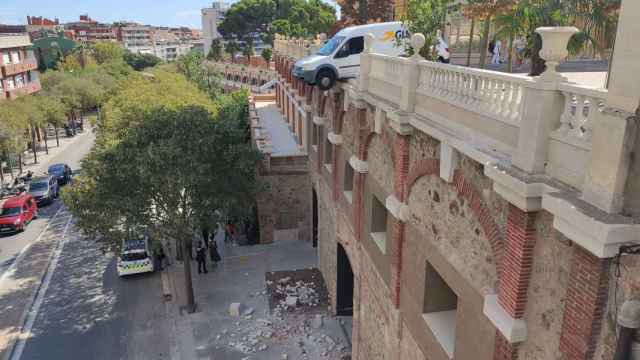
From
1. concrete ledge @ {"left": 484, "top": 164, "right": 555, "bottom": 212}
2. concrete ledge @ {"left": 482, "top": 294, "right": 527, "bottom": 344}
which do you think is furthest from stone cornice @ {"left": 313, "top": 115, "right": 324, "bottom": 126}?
concrete ledge @ {"left": 484, "top": 164, "right": 555, "bottom": 212}

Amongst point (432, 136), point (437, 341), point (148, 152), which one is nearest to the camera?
point (432, 136)

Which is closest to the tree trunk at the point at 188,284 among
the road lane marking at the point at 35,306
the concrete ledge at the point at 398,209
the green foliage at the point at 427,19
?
the road lane marking at the point at 35,306

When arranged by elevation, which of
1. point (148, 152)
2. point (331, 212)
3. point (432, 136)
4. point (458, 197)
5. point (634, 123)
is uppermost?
point (634, 123)

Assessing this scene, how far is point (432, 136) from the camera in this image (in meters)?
8.80

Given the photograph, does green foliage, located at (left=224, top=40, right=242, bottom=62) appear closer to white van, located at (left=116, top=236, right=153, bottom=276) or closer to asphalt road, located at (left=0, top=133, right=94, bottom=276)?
asphalt road, located at (left=0, top=133, right=94, bottom=276)

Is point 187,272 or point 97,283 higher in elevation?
point 187,272

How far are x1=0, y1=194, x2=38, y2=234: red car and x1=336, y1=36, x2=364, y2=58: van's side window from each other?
21.9m

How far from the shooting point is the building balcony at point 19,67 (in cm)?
4603

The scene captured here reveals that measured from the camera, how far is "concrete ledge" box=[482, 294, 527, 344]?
6.59 meters

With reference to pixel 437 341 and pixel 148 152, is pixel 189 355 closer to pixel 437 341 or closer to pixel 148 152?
pixel 148 152

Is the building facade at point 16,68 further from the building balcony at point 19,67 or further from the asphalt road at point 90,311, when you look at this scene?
the asphalt road at point 90,311

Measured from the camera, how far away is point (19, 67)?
161 ft

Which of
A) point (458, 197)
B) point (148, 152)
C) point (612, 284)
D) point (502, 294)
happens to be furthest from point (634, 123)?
point (148, 152)

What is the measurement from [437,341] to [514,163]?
14.9ft
